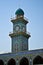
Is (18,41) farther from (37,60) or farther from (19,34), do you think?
(37,60)

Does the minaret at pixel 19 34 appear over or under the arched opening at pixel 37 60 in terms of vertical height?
over

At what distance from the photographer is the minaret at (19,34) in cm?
5156

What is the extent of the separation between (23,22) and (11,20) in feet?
11.5

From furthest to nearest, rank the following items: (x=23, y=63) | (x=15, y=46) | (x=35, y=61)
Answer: (x=15, y=46), (x=23, y=63), (x=35, y=61)

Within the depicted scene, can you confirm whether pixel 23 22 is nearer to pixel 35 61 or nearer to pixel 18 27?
pixel 18 27

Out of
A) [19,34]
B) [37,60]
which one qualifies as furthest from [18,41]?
[37,60]

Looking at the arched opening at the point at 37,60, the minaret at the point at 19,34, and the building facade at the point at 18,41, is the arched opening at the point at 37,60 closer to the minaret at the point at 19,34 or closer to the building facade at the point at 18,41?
the building facade at the point at 18,41

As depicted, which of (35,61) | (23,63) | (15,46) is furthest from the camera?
(15,46)

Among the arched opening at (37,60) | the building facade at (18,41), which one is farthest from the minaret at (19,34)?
the arched opening at (37,60)

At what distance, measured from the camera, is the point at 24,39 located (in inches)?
2072

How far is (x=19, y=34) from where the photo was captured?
51.8 m

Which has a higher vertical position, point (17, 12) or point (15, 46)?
point (17, 12)

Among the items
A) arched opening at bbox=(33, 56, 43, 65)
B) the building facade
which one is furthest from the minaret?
arched opening at bbox=(33, 56, 43, 65)

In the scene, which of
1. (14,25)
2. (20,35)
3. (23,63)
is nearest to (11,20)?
(14,25)
